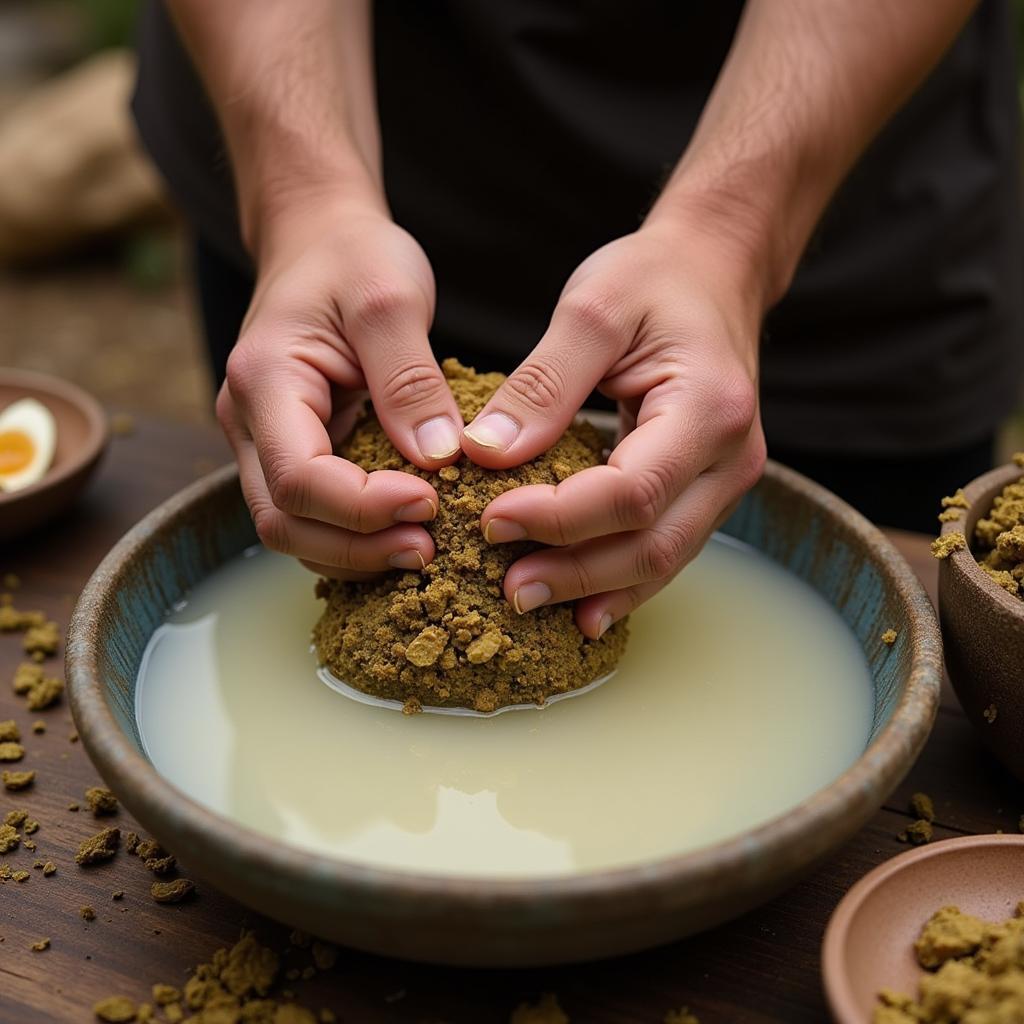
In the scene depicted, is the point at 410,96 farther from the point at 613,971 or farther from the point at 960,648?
the point at 613,971

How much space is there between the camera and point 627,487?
976 mm

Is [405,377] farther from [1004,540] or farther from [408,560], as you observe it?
[1004,540]

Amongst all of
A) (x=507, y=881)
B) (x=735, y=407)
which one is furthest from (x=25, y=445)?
(x=507, y=881)

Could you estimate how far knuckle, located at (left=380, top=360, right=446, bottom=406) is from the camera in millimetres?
1057

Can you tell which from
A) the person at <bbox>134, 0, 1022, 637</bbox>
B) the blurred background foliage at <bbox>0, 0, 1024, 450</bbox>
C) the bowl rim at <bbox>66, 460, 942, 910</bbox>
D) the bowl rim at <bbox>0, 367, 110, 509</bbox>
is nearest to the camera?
the bowl rim at <bbox>66, 460, 942, 910</bbox>

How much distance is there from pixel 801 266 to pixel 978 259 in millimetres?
293

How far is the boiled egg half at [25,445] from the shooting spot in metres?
1.58

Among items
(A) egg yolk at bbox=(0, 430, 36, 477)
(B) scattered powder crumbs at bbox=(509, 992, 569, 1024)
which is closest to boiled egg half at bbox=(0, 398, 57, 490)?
(A) egg yolk at bbox=(0, 430, 36, 477)

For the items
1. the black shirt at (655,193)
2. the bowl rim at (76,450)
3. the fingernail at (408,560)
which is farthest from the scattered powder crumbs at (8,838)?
the black shirt at (655,193)

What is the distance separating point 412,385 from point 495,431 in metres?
0.09

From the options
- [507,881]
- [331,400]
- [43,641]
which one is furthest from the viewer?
[43,641]

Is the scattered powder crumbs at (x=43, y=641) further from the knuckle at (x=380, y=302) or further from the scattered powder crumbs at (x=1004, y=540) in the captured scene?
the scattered powder crumbs at (x=1004, y=540)

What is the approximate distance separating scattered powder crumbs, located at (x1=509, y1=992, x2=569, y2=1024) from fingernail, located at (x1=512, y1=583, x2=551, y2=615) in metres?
0.33

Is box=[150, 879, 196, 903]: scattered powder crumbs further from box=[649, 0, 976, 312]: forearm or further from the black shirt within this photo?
the black shirt
